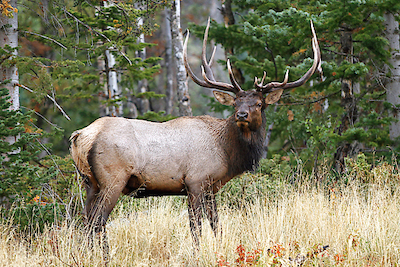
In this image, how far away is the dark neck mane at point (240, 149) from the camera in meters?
5.85

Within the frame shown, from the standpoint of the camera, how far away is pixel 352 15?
8.36 metres

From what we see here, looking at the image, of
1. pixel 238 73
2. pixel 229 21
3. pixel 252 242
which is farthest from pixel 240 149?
pixel 229 21

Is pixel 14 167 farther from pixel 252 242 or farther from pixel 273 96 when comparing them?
pixel 273 96

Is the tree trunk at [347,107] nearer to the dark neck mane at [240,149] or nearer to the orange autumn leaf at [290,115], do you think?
the orange autumn leaf at [290,115]

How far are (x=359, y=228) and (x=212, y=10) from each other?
82.0ft

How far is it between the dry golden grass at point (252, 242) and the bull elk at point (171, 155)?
0.43 metres

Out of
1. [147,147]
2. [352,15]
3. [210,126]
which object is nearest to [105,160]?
[147,147]

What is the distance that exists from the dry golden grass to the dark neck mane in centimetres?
72

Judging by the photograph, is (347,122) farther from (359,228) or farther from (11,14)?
(11,14)

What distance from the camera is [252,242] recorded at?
5066mm

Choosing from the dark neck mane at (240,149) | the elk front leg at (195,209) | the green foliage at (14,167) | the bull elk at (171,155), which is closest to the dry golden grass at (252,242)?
the elk front leg at (195,209)

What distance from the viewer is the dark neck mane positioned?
585cm

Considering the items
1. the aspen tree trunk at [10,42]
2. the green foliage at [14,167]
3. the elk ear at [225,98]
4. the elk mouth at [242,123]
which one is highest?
the aspen tree trunk at [10,42]

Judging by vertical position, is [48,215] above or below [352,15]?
below
